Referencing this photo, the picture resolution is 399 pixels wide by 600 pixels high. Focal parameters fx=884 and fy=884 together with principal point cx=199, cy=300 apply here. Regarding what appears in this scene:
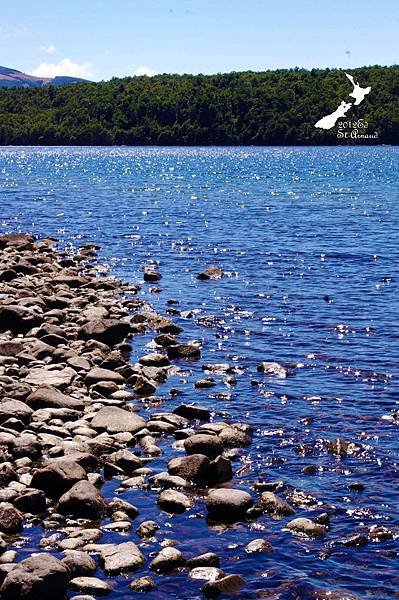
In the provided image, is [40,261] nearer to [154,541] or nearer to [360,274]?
[360,274]

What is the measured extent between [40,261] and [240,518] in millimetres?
23988

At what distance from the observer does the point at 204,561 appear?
1084cm

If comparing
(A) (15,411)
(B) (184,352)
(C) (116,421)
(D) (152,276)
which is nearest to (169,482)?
A: (C) (116,421)

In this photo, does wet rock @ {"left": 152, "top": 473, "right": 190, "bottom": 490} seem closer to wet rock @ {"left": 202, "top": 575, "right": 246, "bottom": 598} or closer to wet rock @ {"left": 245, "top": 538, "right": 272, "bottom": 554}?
wet rock @ {"left": 245, "top": 538, "right": 272, "bottom": 554}

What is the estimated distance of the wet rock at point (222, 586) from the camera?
10211mm

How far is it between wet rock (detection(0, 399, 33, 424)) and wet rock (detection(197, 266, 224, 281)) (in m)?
17.0

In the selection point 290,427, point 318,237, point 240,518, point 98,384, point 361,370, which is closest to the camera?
point 240,518

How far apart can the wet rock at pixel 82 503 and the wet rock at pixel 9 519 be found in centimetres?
65

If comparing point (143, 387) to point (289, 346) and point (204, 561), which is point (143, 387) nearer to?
point (289, 346)

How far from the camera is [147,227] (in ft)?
167

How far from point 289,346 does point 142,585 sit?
11.9 metres

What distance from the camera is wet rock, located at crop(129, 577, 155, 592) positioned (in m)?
10.3

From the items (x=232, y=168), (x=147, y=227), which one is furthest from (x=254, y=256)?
(x=232, y=168)

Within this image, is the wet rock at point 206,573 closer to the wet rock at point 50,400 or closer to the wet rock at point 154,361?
the wet rock at point 50,400
